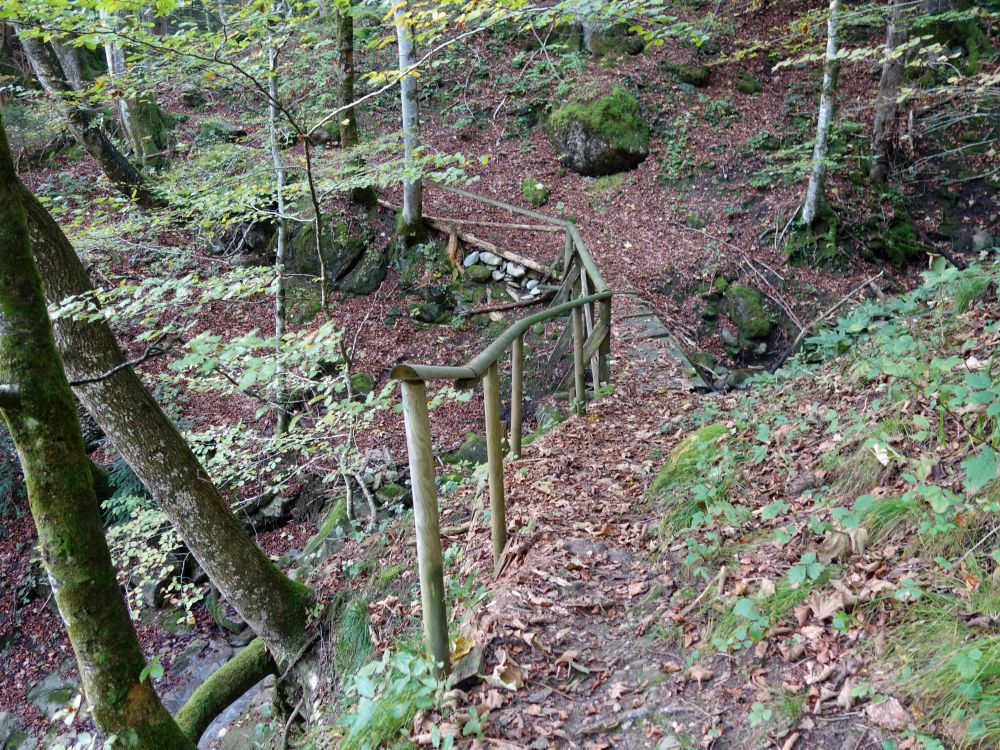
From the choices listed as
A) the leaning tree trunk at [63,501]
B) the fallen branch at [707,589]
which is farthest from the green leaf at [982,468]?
the leaning tree trunk at [63,501]

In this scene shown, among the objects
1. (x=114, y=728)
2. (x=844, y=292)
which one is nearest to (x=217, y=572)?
(x=114, y=728)

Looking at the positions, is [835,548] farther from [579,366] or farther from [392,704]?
[579,366]

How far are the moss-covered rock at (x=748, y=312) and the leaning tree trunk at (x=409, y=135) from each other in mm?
5785

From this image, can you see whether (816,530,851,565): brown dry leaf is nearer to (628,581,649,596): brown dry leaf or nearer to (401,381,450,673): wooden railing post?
(628,581,649,596): brown dry leaf

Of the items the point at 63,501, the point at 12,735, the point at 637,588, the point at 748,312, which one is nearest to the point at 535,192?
the point at 748,312

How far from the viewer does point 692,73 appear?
50.4ft

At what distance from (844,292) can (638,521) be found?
872 centimetres

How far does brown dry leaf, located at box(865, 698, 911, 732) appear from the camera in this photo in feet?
6.51

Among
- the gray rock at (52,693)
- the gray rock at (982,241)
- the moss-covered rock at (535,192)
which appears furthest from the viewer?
the moss-covered rock at (535,192)

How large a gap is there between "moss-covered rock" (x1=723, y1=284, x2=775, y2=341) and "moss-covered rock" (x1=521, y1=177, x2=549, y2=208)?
4.69 meters

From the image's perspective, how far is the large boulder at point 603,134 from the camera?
13.9m

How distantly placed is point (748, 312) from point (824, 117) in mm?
3543

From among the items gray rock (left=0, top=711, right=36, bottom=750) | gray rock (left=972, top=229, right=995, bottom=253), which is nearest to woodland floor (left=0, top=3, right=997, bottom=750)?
gray rock (left=0, top=711, right=36, bottom=750)

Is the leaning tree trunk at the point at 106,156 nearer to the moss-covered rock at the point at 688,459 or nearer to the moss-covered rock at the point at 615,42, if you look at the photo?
the moss-covered rock at the point at 688,459
